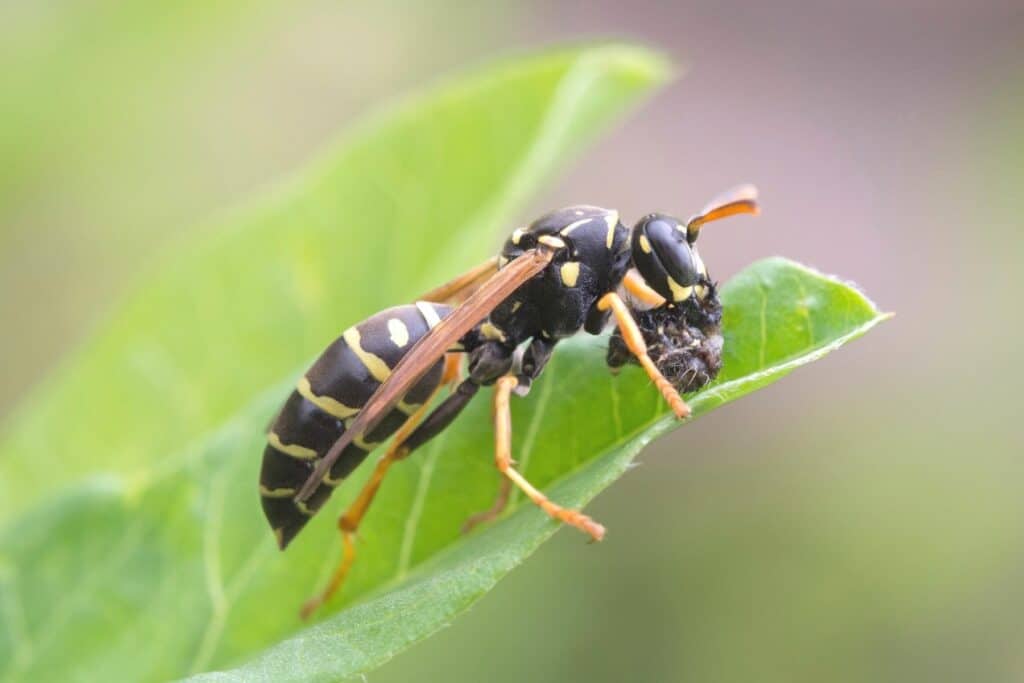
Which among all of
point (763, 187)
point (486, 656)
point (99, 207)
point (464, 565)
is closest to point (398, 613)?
point (464, 565)

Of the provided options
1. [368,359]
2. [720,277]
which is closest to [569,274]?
[368,359]

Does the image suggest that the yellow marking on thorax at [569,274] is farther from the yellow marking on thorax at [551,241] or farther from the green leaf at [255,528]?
the green leaf at [255,528]

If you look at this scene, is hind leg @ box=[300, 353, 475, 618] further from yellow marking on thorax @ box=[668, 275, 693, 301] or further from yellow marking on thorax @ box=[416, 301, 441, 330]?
yellow marking on thorax @ box=[668, 275, 693, 301]

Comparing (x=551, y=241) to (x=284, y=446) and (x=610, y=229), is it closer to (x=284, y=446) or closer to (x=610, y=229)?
(x=610, y=229)

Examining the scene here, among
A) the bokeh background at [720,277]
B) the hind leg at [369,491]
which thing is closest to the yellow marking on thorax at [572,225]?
the hind leg at [369,491]

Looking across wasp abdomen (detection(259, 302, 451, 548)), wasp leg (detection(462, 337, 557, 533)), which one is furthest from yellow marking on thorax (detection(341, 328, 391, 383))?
wasp leg (detection(462, 337, 557, 533))

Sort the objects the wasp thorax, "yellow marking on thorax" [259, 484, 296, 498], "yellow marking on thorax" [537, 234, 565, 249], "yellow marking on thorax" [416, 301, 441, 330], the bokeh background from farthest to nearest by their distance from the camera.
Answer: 1. the bokeh background
2. "yellow marking on thorax" [537, 234, 565, 249]
3. the wasp thorax
4. "yellow marking on thorax" [416, 301, 441, 330]
5. "yellow marking on thorax" [259, 484, 296, 498]
